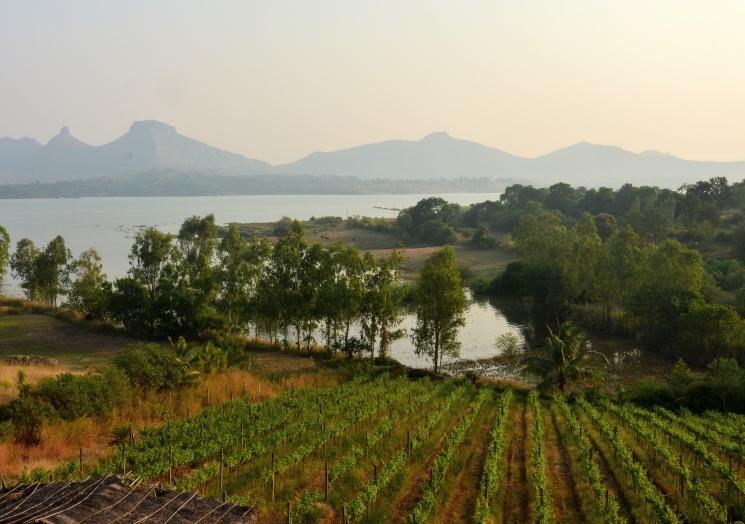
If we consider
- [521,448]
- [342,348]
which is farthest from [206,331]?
[521,448]

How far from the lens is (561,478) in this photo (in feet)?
56.9

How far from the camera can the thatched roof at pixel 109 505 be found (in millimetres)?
10281

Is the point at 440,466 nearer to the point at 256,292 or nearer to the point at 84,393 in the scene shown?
the point at 84,393

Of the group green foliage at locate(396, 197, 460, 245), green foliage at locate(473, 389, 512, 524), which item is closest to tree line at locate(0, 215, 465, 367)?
green foliage at locate(473, 389, 512, 524)

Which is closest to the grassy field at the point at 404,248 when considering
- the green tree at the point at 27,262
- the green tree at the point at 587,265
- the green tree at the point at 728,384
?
the green tree at the point at 587,265

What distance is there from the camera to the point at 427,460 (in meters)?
17.9

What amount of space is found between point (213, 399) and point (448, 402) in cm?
981

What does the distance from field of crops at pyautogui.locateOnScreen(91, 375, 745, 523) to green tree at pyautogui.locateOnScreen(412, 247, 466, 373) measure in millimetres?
10254

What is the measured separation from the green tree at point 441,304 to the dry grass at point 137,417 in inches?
321

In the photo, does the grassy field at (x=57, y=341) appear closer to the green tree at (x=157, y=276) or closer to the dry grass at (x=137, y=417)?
the green tree at (x=157, y=276)

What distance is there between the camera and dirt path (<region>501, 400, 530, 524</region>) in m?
14.7

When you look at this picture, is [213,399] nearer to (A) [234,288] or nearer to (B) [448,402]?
(B) [448,402]

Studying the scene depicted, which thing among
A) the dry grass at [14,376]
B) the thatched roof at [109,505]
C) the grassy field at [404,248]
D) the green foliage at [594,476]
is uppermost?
the thatched roof at [109,505]

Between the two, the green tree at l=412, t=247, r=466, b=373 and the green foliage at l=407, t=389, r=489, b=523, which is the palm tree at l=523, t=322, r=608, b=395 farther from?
the green foliage at l=407, t=389, r=489, b=523
